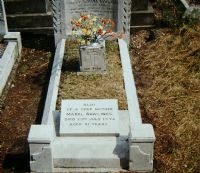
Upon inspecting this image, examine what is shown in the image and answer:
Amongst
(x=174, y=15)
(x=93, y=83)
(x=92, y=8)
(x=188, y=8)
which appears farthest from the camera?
(x=174, y=15)

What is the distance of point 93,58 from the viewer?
7.80 meters

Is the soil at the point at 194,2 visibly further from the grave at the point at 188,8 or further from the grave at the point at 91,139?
the grave at the point at 91,139

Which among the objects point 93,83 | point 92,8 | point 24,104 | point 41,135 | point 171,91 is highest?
point 92,8

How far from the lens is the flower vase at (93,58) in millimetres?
7711

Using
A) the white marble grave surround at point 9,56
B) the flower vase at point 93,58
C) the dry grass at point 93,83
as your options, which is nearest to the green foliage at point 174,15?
the dry grass at point 93,83

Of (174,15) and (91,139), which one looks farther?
(174,15)

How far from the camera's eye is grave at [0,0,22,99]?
26.9ft

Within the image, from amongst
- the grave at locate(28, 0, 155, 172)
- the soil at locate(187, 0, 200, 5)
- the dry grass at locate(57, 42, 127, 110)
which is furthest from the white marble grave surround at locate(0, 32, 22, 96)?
the soil at locate(187, 0, 200, 5)

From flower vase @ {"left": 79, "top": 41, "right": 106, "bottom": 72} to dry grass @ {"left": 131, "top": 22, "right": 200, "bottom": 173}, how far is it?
0.98 metres

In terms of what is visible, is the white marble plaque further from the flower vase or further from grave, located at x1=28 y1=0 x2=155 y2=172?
the flower vase

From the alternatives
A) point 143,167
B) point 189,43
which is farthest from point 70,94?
point 189,43

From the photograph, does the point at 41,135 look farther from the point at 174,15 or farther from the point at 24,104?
the point at 174,15

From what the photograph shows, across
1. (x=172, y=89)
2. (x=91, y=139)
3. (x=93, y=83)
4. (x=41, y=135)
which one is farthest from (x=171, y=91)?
(x=41, y=135)

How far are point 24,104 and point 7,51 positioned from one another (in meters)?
1.61
